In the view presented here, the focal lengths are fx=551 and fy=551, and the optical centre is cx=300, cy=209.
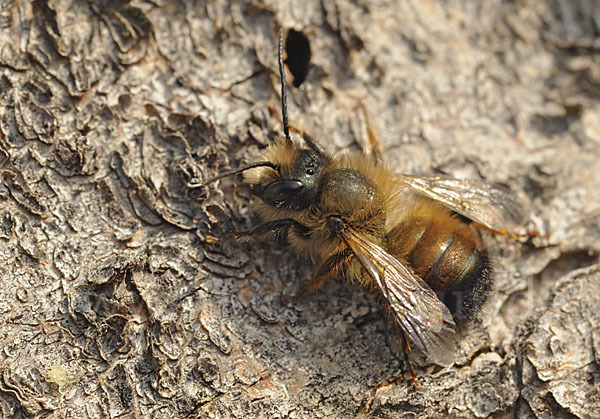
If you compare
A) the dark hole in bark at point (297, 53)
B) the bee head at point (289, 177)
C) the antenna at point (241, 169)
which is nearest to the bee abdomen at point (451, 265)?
the bee head at point (289, 177)

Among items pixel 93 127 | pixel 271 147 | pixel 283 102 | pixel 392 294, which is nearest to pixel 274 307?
pixel 392 294

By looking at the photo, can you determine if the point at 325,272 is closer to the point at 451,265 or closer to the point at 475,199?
the point at 451,265

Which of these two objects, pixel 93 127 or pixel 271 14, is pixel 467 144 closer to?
pixel 271 14

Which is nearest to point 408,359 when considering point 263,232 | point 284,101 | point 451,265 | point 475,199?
point 451,265

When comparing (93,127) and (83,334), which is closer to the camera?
(83,334)

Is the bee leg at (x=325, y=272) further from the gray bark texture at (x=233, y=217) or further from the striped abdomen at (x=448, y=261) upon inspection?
the striped abdomen at (x=448, y=261)

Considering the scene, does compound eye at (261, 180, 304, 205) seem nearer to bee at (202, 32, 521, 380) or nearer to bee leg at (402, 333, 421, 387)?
bee at (202, 32, 521, 380)
